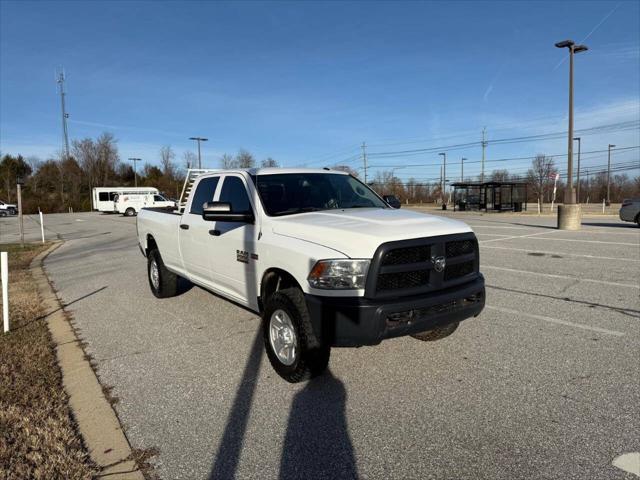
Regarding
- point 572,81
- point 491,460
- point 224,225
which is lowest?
point 491,460

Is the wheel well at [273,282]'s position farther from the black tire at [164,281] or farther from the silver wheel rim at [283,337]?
the black tire at [164,281]

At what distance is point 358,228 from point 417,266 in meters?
0.56

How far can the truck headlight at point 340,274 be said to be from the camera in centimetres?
362

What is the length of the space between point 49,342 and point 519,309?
18.8 ft

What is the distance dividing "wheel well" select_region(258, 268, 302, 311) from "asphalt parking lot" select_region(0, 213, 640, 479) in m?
0.68

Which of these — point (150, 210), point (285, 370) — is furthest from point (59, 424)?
point (150, 210)

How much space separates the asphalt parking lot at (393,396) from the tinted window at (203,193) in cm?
143

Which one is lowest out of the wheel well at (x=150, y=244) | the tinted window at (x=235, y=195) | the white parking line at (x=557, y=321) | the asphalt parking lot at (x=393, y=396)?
the asphalt parking lot at (x=393, y=396)

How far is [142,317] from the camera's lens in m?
6.32

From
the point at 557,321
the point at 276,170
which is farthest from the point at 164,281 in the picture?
the point at 557,321

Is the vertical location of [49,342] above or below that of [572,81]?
below

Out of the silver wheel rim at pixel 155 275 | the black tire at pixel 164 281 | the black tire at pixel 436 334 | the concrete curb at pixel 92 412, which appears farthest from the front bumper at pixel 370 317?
the silver wheel rim at pixel 155 275

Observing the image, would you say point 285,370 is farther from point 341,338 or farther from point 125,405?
point 125,405

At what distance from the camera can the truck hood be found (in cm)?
366
